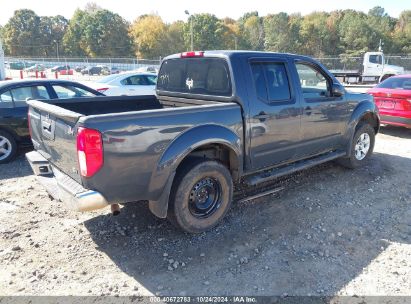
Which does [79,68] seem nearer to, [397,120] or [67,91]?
[67,91]

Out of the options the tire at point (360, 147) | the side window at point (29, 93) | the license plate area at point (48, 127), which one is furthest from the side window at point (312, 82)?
the side window at point (29, 93)

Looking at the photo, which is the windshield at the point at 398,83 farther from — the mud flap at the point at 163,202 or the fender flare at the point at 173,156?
the mud flap at the point at 163,202

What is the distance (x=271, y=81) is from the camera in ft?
14.4

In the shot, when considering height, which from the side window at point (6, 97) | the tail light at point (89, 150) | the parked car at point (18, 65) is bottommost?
the tail light at point (89, 150)

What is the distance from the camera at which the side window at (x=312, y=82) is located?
16.1ft

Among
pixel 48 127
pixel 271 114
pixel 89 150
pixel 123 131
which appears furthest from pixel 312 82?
pixel 48 127

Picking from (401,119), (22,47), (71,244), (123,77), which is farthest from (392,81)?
(22,47)

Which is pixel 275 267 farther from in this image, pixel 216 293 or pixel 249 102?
pixel 249 102

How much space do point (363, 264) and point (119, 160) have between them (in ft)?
8.44

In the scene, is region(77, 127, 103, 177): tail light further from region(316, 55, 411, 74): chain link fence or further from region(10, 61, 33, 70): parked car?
region(10, 61, 33, 70): parked car

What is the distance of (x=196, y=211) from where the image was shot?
3.90 m

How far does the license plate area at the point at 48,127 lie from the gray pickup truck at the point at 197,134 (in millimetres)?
11

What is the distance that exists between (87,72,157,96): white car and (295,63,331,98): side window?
249 inches

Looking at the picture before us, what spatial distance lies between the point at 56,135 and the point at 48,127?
0.25m
